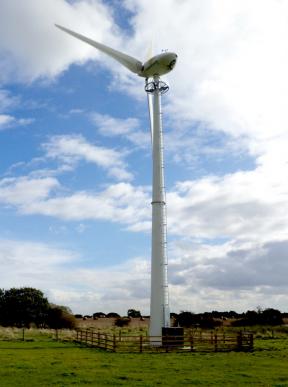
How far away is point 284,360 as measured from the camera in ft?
106

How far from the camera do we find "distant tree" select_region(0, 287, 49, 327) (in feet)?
285

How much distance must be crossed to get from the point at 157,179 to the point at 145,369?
23052 mm

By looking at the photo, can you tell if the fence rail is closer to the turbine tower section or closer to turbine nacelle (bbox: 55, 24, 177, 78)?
the turbine tower section

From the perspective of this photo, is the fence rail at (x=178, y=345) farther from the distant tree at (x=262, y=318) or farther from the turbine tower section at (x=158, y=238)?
the distant tree at (x=262, y=318)

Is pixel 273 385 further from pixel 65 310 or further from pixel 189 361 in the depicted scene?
pixel 65 310

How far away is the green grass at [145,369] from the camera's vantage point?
2228 centimetres

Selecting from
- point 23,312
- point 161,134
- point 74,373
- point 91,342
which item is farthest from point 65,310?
point 74,373

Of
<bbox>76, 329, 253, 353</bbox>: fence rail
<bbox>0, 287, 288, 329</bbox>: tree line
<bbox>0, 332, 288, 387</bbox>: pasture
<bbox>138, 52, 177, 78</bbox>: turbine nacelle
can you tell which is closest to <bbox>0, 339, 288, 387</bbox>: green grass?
<bbox>0, 332, 288, 387</bbox>: pasture

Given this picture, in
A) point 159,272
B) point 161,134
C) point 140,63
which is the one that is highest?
point 140,63

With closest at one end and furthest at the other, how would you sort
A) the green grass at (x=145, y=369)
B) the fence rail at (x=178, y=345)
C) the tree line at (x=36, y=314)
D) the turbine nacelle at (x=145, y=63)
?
the green grass at (x=145, y=369) → the fence rail at (x=178, y=345) → the turbine nacelle at (x=145, y=63) → the tree line at (x=36, y=314)

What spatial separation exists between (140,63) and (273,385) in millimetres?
36881

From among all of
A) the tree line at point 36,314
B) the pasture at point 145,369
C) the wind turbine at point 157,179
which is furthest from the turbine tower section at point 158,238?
the tree line at point 36,314

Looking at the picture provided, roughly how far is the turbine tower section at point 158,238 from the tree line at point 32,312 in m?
43.6

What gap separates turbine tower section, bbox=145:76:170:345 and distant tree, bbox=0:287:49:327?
46602 mm
